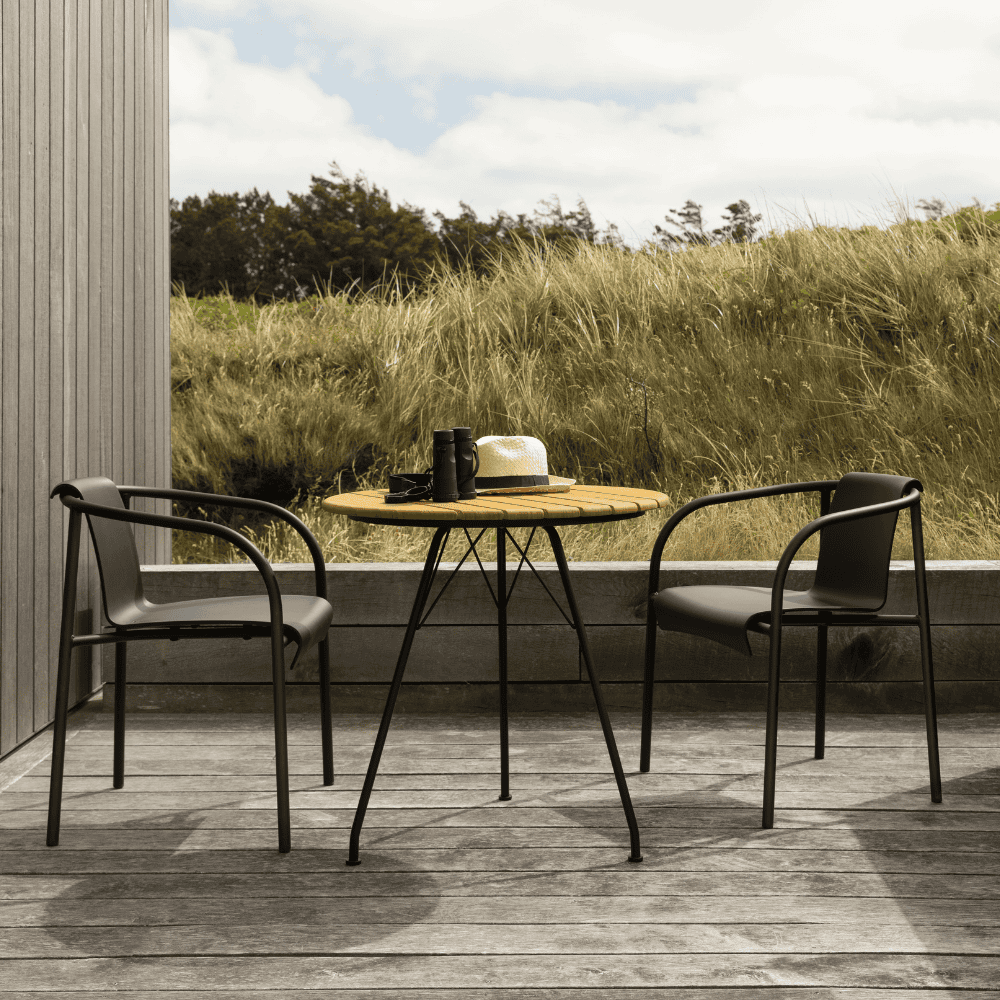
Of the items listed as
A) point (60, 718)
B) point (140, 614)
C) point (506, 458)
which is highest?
point (506, 458)

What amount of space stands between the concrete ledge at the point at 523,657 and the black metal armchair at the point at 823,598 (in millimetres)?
410

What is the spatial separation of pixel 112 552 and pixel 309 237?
8833mm

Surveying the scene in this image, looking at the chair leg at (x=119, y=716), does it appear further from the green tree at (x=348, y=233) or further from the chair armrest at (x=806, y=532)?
the green tree at (x=348, y=233)

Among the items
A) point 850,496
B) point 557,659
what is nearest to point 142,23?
point 557,659

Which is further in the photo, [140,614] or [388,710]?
[140,614]

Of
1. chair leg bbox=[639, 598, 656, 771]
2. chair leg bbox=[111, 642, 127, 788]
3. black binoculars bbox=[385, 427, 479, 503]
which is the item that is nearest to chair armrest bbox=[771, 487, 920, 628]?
chair leg bbox=[639, 598, 656, 771]

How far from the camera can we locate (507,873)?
6.28 ft

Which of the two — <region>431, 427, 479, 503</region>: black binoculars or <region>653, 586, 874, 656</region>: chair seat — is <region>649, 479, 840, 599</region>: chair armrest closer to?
<region>653, 586, 874, 656</region>: chair seat

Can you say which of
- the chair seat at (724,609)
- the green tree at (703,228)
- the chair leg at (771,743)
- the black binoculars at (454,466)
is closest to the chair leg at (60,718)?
the black binoculars at (454,466)

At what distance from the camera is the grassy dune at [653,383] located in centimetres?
432

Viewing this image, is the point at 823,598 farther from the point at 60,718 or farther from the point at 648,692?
the point at 60,718

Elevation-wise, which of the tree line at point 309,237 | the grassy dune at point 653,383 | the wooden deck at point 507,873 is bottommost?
the wooden deck at point 507,873

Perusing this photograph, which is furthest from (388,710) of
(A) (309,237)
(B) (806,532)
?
(A) (309,237)

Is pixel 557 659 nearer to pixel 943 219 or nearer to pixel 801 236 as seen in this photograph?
pixel 801 236
